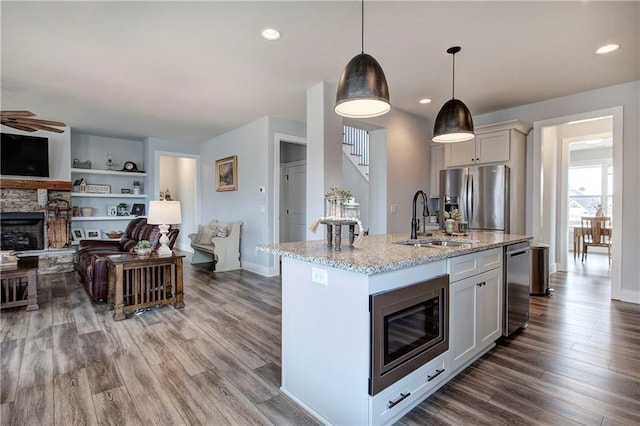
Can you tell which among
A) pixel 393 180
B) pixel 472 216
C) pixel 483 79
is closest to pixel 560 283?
pixel 472 216

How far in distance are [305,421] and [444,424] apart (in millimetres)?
747

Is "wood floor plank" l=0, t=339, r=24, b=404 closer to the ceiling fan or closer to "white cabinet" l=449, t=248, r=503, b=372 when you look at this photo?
the ceiling fan

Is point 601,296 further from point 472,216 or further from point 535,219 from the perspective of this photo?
point 472,216

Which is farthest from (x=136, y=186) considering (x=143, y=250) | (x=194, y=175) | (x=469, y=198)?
(x=469, y=198)

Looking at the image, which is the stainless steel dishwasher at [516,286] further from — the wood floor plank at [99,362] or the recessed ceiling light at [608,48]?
the wood floor plank at [99,362]

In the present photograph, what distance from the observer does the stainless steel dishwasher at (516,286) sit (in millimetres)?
2666

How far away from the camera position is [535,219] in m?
4.67

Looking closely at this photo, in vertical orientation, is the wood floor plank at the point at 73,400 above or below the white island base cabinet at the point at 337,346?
below

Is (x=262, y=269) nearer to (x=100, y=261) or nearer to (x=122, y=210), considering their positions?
(x=100, y=261)

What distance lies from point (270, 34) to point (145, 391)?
9.28ft

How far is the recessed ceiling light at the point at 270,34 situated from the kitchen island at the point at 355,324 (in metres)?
1.88

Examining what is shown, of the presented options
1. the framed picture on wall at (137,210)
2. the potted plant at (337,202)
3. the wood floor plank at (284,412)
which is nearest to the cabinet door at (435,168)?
the potted plant at (337,202)

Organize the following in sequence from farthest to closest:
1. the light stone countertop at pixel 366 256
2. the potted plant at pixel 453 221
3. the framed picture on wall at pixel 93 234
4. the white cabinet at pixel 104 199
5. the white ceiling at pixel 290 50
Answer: the framed picture on wall at pixel 93 234 < the white cabinet at pixel 104 199 < the potted plant at pixel 453 221 < the white ceiling at pixel 290 50 < the light stone countertop at pixel 366 256

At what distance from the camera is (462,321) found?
6.97 ft
